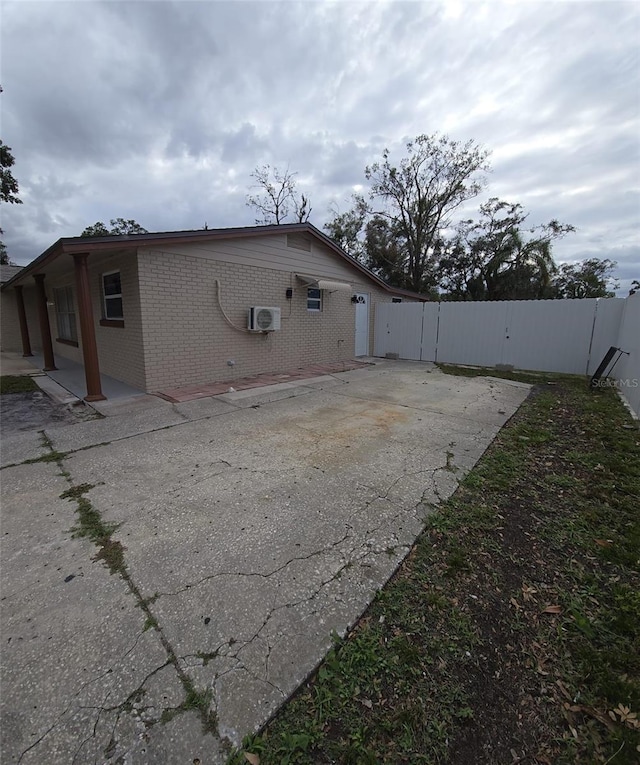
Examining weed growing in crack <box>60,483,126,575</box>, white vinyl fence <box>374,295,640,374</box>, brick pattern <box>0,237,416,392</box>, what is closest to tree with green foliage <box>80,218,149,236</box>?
brick pattern <box>0,237,416,392</box>

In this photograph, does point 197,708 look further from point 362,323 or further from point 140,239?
point 362,323

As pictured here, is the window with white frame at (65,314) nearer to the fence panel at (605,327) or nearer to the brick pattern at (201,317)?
the brick pattern at (201,317)

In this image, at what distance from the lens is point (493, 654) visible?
157 centimetres

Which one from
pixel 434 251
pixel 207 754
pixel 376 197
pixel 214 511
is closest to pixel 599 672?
pixel 207 754

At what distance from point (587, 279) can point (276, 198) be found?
21957 millimetres

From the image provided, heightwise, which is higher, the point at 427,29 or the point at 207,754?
the point at 427,29

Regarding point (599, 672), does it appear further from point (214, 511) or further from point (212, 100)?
point (212, 100)

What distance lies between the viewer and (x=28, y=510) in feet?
8.77

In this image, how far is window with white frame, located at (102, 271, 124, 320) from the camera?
22.1 feet

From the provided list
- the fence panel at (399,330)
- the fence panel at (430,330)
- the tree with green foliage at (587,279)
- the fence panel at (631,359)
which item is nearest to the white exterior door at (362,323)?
the fence panel at (399,330)

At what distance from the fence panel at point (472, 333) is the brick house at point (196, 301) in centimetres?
314

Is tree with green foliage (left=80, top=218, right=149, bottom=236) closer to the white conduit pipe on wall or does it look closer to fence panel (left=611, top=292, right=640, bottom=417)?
the white conduit pipe on wall

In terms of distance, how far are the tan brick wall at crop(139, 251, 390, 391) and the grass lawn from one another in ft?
18.1

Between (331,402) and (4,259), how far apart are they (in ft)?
122
